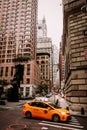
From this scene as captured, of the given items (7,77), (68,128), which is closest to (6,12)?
(7,77)

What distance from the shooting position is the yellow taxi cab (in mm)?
12969

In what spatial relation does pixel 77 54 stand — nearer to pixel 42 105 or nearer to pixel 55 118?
pixel 42 105

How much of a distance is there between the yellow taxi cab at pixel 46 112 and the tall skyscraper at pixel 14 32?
71.1 metres

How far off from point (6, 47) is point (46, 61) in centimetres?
6069

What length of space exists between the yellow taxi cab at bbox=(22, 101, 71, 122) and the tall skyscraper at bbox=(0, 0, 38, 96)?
233 ft

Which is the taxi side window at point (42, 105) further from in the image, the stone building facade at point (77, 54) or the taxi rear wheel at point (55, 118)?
the stone building facade at point (77, 54)

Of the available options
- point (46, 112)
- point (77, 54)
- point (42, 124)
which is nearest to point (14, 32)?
point (77, 54)

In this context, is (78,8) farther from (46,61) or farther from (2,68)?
(46,61)

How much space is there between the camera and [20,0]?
99.4 meters

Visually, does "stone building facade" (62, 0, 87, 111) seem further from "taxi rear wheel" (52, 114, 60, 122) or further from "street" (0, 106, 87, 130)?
"taxi rear wheel" (52, 114, 60, 122)

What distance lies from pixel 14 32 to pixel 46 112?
86.0 m

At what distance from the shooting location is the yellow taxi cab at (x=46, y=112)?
1297 centimetres

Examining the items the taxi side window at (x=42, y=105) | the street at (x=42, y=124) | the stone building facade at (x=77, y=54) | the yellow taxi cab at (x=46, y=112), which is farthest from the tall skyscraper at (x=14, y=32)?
the street at (x=42, y=124)

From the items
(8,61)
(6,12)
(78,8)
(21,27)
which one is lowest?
(8,61)
